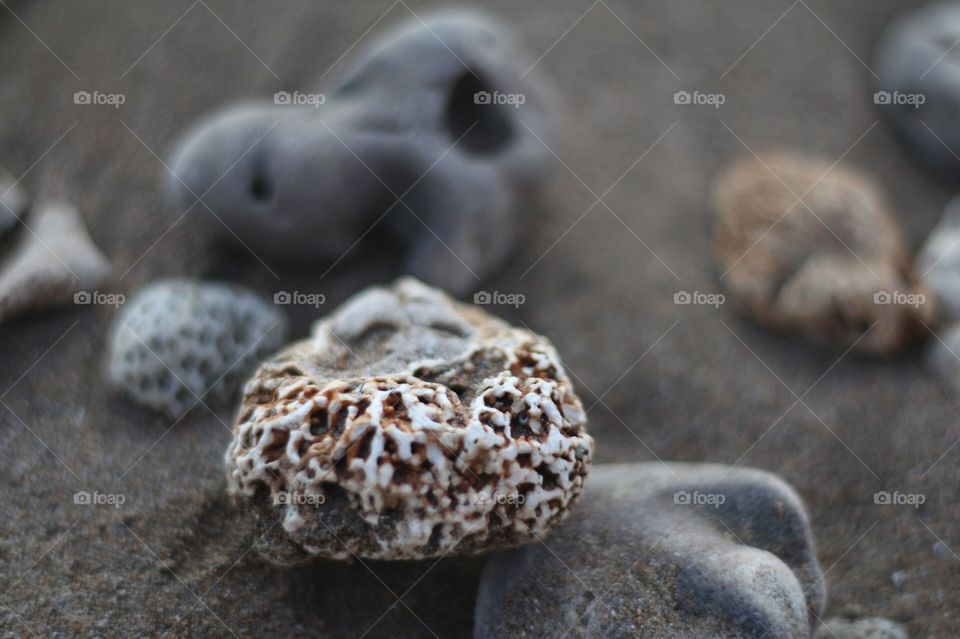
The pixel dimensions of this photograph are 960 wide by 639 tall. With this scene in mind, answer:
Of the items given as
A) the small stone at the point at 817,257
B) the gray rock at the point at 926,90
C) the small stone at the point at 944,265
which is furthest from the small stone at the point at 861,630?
the gray rock at the point at 926,90

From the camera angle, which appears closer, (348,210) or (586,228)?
(348,210)

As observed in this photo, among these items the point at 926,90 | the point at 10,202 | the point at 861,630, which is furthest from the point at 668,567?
the point at 926,90

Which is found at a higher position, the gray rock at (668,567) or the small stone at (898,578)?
the gray rock at (668,567)

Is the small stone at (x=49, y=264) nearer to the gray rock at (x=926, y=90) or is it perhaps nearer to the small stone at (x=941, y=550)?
the small stone at (x=941, y=550)

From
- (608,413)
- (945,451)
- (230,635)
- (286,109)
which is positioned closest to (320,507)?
(230,635)

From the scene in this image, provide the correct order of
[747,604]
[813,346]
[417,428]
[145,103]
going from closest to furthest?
1. [417,428]
2. [747,604]
3. [813,346]
4. [145,103]

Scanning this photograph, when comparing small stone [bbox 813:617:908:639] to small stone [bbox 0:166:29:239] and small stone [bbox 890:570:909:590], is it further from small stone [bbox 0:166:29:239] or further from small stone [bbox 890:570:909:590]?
small stone [bbox 0:166:29:239]

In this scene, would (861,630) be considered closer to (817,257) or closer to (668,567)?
(668,567)

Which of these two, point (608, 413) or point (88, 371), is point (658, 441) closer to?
point (608, 413)
